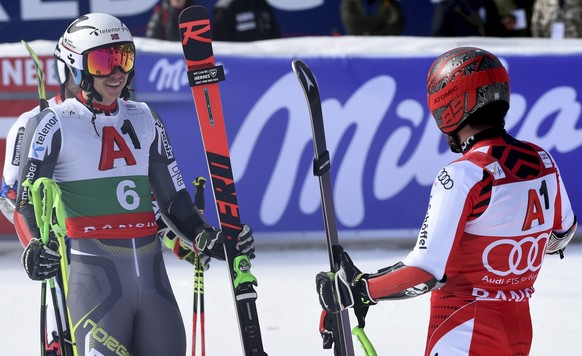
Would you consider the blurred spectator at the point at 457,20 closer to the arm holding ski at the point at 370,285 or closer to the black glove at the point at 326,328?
the black glove at the point at 326,328

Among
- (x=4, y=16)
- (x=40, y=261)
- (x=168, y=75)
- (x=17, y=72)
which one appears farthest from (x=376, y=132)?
(x=4, y=16)

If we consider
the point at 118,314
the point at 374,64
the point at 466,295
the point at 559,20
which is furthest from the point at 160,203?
the point at 559,20

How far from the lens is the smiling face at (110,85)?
4410 millimetres

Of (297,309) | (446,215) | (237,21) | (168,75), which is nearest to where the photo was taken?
(446,215)

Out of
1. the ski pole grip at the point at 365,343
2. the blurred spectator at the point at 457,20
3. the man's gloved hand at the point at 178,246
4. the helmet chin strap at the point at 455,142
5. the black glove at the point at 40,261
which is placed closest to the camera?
the helmet chin strap at the point at 455,142

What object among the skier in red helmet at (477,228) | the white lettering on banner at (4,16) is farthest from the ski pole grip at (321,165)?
the white lettering on banner at (4,16)

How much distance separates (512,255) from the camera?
3543 mm

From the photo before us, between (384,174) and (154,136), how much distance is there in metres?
4.18

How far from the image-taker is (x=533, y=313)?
692cm

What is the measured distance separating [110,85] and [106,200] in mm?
478

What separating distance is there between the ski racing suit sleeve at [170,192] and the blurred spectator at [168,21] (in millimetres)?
5855

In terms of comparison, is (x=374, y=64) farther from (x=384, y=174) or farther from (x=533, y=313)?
(x=533, y=313)

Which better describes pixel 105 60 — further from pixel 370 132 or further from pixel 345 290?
pixel 370 132

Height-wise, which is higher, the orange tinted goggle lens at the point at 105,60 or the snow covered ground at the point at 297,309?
the orange tinted goggle lens at the point at 105,60
